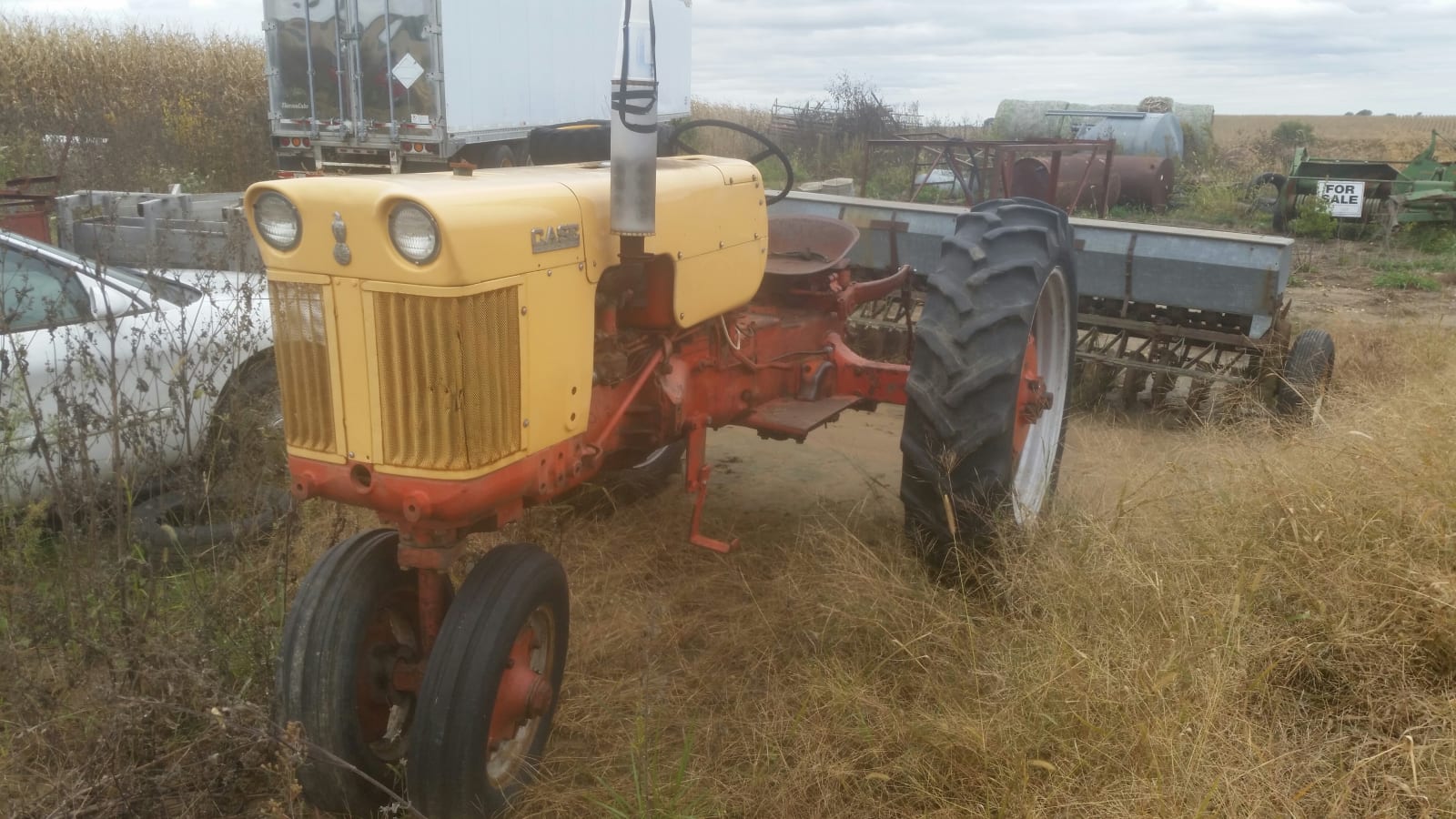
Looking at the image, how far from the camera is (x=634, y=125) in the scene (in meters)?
2.67

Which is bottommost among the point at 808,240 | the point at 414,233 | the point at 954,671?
the point at 954,671

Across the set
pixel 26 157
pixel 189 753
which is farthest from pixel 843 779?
pixel 26 157

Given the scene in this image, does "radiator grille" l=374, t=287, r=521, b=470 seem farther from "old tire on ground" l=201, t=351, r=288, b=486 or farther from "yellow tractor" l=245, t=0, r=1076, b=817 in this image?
"old tire on ground" l=201, t=351, r=288, b=486

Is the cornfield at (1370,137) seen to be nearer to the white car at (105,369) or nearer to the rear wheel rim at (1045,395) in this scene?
the rear wheel rim at (1045,395)

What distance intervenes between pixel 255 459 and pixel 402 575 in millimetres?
1604

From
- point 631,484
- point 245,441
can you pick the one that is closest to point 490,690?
point 245,441

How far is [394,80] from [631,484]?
946 cm

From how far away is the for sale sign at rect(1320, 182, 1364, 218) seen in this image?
1465 centimetres

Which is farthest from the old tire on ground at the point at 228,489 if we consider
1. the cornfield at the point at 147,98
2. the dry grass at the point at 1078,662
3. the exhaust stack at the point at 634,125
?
the cornfield at the point at 147,98

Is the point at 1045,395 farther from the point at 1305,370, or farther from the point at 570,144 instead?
the point at 1305,370

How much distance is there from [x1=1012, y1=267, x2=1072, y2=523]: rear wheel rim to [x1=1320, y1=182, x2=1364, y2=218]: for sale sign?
1225 cm

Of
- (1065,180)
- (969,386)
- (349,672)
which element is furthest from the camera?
(1065,180)

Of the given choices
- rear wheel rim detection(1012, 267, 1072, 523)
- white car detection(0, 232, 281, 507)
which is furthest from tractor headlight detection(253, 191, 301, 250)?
rear wheel rim detection(1012, 267, 1072, 523)

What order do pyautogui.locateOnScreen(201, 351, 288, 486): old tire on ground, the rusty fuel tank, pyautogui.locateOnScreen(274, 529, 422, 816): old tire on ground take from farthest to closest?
1. the rusty fuel tank
2. pyautogui.locateOnScreen(201, 351, 288, 486): old tire on ground
3. pyautogui.locateOnScreen(274, 529, 422, 816): old tire on ground
